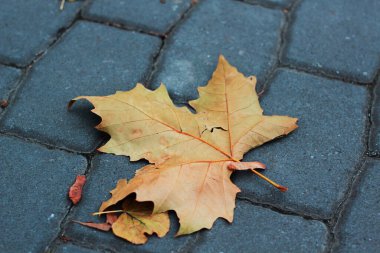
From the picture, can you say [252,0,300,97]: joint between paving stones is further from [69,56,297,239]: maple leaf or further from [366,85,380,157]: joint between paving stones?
[366,85,380,157]: joint between paving stones

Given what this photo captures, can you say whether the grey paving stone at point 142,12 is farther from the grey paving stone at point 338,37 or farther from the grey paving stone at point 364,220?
the grey paving stone at point 364,220

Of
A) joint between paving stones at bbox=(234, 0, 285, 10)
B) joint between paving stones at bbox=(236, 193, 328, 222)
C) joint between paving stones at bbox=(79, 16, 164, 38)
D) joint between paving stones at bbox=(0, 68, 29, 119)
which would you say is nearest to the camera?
joint between paving stones at bbox=(236, 193, 328, 222)

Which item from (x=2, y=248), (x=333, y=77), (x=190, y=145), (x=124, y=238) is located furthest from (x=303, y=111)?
(x=2, y=248)

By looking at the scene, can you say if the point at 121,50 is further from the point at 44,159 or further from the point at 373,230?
the point at 373,230

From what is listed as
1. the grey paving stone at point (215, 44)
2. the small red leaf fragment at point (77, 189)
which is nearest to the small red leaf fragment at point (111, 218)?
the small red leaf fragment at point (77, 189)

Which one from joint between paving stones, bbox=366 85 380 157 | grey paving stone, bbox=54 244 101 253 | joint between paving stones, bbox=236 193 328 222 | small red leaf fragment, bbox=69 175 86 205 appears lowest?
grey paving stone, bbox=54 244 101 253

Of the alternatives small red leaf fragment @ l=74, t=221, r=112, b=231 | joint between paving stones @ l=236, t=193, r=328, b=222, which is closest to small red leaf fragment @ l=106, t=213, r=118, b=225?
small red leaf fragment @ l=74, t=221, r=112, b=231
